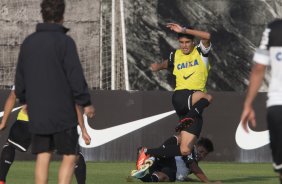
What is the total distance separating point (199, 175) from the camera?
507 inches

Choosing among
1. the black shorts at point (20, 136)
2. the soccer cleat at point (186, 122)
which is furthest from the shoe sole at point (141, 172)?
the black shorts at point (20, 136)

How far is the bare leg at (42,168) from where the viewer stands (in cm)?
841

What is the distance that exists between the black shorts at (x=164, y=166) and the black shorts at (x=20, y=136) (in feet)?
8.72

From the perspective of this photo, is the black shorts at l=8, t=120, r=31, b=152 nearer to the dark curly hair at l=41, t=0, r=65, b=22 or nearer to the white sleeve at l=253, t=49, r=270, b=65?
the dark curly hair at l=41, t=0, r=65, b=22

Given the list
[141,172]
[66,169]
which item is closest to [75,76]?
[66,169]

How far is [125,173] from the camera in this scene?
14977 millimetres

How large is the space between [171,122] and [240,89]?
6.67 metres

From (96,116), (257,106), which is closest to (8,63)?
(96,116)

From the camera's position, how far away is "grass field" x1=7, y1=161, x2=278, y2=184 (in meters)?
13.4

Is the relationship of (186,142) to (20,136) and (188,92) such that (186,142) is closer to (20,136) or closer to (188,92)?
(188,92)

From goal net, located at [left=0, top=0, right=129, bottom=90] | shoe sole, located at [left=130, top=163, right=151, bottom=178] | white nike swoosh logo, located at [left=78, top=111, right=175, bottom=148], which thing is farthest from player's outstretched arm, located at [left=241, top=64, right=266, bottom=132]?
goal net, located at [left=0, top=0, right=129, bottom=90]

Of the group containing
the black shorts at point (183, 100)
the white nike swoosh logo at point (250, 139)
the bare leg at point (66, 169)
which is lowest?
the white nike swoosh logo at point (250, 139)

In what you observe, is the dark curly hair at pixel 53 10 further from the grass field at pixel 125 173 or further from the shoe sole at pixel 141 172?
the shoe sole at pixel 141 172

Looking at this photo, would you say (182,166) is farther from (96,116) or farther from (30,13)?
(30,13)
